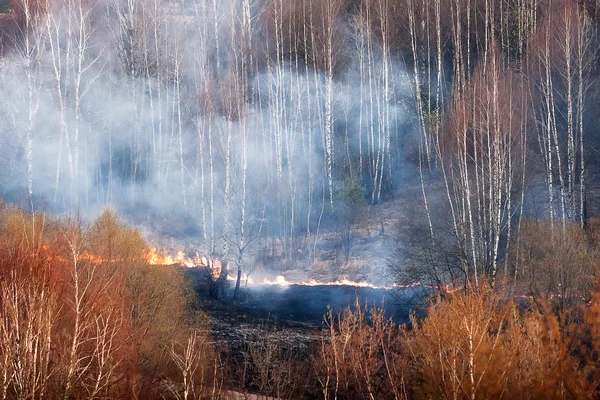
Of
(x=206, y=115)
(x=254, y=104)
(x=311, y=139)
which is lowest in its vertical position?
(x=311, y=139)

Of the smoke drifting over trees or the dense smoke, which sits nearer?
the smoke drifting over trees

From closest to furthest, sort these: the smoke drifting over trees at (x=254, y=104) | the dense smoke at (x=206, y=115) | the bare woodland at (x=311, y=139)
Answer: the bare woodland at (x=311, y=139), the smoke drifting over trees at (x=254, y=104), the dense smoke at (x=206, y=115)

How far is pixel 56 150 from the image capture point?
126 ft

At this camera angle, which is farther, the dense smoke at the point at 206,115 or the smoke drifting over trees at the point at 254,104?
the dense smoke at the point at 206,115

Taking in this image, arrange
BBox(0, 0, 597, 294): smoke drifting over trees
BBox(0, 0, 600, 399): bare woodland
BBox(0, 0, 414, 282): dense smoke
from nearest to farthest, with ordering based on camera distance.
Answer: BBox(0, 0, 600, 399): bare woodland → BBox(0, 0, 597, 294): smoke drifting over trees → BBox(0, 0, 414, 282): dense smoke

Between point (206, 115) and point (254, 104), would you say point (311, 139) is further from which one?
point (206, 115)

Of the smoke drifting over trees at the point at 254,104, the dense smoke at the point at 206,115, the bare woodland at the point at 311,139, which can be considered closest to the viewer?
the bare woodland at the point at 311,139

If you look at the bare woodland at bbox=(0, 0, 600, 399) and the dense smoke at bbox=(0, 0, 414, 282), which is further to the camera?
the dense smoke at bbox=(0, 0, 414, 282)

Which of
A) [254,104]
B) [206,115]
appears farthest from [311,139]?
[206,115]

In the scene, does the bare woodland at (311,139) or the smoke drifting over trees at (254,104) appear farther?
the smoke drifting over trees at (254,104)

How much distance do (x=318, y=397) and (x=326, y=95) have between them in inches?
756

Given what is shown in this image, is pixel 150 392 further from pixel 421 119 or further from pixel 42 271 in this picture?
pixel 421 119

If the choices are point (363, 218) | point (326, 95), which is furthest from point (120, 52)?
point (363, 218)

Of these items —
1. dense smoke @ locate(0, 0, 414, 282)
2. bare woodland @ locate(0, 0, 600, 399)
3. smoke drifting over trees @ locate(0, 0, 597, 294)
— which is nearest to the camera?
bare woodland @ locate(0, 0, 600, 399)
